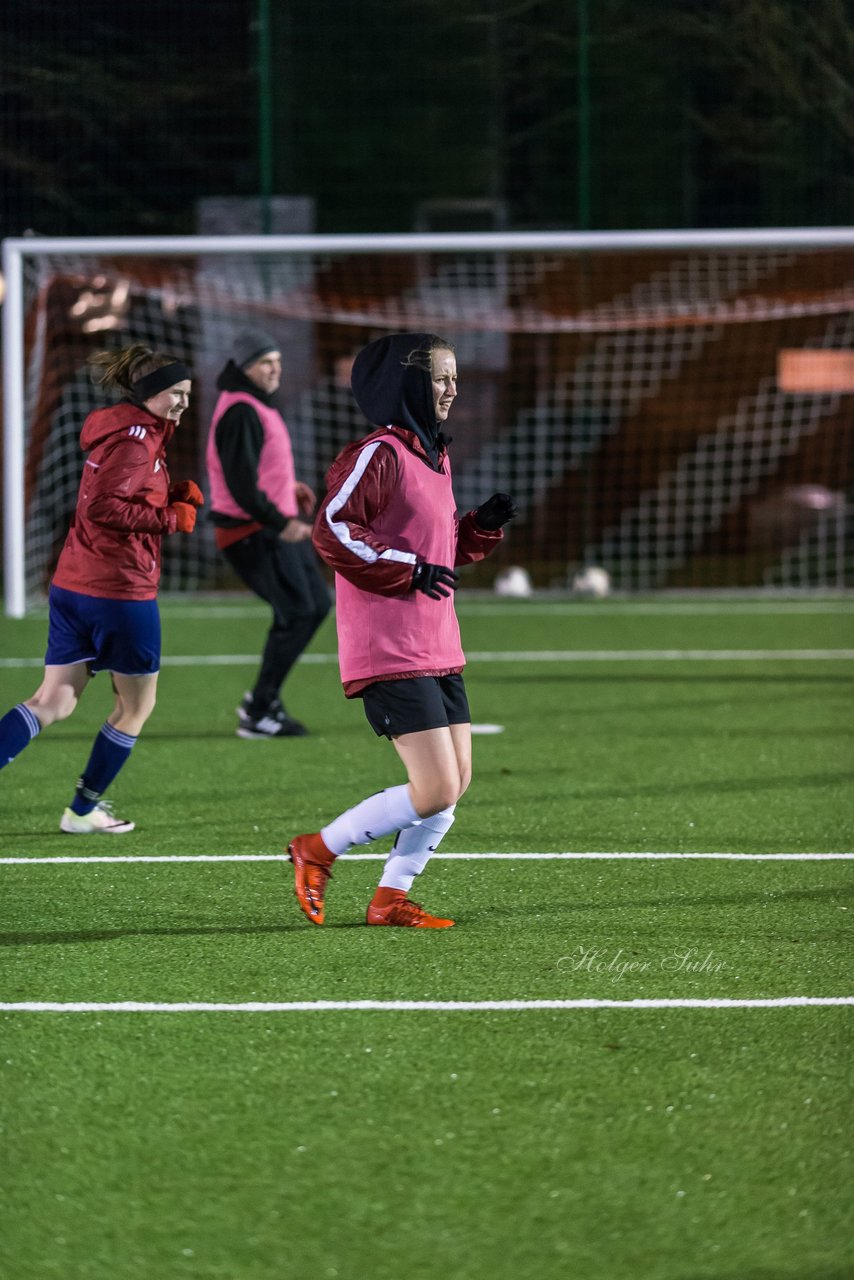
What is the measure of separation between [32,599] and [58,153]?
493 centimetres

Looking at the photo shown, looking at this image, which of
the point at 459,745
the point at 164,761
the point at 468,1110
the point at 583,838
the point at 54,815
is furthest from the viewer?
the point at 164,761

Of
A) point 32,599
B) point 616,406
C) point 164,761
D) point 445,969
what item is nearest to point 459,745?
point 445,969

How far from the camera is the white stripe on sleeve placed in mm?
4766

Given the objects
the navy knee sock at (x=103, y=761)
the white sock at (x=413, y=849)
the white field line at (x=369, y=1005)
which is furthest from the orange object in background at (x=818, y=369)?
the white field line at (x=369, y=1005)

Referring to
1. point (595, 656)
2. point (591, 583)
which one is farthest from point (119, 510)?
point (591, 583)

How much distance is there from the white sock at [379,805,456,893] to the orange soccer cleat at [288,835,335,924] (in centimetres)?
20

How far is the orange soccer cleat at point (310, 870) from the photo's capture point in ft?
16.8

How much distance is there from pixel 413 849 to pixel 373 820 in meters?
0.22

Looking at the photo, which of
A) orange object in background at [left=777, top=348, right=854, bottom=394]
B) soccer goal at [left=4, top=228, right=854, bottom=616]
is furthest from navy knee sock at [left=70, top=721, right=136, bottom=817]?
orange object in background at [left=777, top=348, right=854, bottom=394]

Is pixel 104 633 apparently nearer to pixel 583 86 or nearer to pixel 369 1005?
pixel 369 1005

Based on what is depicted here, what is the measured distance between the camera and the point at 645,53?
17406mm

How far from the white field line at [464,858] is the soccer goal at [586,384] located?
1107 cm

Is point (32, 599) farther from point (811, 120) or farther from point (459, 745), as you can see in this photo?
point (459, 745)

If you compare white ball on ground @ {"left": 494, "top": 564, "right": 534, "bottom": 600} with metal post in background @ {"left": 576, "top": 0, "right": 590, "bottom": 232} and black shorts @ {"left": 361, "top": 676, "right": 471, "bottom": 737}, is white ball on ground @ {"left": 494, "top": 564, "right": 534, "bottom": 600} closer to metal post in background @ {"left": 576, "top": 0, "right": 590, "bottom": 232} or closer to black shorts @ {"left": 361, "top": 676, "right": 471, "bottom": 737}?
metal post in background @ {"left": 576, "top": 0, "right": 590, "bottom": 232}
